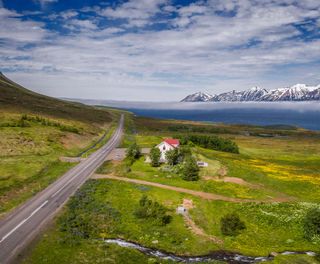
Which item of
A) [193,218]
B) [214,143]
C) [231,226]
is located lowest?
[193,218]

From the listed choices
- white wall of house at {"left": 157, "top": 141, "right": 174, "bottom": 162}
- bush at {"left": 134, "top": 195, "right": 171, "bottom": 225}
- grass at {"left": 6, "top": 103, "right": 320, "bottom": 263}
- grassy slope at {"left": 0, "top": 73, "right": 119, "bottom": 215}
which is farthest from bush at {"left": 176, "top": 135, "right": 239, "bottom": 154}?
bush at {"left": 134, "top": 195, "right": 171, "bottom": 225}

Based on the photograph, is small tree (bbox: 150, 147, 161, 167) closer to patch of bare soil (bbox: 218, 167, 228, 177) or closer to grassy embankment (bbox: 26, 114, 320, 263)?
grassy embankment (bbox: 26, 114, 320, 263)

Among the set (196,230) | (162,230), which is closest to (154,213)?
(162,230)

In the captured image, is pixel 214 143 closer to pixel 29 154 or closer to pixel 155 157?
pixel 155 157

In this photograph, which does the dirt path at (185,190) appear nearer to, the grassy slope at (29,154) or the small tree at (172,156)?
the grassy slope at (29,154)

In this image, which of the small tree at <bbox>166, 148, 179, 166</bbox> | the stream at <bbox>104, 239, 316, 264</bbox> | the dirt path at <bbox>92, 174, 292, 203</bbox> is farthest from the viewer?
the small tree at <bbox>166, 148, 179, 166</bbox>

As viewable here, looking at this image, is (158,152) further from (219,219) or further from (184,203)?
(219,219)

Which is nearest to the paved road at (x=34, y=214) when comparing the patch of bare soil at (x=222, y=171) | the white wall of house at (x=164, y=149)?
the white wall of house at (x=164, y=149)
